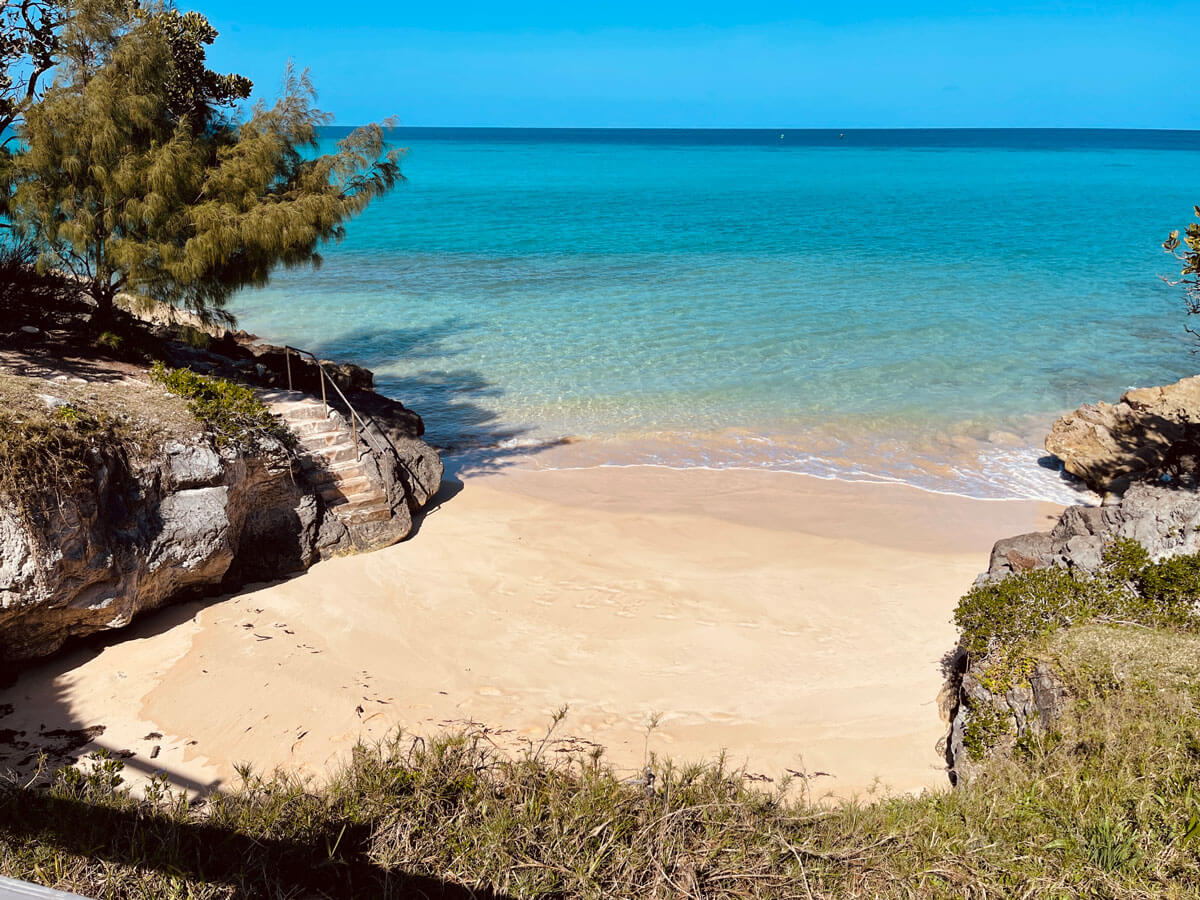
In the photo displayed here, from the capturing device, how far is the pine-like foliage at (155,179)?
1248 cm

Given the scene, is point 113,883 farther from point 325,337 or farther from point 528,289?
point 528,289

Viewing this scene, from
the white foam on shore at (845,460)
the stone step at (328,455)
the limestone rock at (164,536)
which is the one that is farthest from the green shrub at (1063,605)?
the stone step at (328,455)

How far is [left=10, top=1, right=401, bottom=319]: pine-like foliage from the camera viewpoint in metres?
12.5

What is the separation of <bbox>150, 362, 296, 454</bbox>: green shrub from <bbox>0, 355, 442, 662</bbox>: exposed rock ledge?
0.26 meters

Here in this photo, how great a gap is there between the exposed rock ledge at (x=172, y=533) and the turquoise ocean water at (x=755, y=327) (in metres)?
4.35

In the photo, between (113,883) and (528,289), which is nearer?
(113,883)

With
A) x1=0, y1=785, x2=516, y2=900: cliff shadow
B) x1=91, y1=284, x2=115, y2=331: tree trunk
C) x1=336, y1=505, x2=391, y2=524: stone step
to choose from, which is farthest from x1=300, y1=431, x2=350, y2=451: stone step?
x1=0, y1=785, x2=516, y2=900: cliff shadow

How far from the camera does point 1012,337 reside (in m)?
24.6

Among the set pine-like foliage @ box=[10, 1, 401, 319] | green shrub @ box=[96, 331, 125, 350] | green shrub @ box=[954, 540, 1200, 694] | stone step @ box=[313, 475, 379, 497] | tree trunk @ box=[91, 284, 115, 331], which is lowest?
stone step @ box=[313, 475, 379, 497]

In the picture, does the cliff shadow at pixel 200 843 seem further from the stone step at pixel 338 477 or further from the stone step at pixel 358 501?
the stone step at pixel 338 477

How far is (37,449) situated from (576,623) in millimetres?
6146

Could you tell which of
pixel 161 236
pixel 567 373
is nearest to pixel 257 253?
pixel 161 236

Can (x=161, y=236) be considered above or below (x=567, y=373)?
above

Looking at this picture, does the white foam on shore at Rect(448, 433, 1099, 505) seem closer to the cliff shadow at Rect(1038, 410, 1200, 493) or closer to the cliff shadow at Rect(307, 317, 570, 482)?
the cliff shadow at Rect(307, 317, 570, 482)
